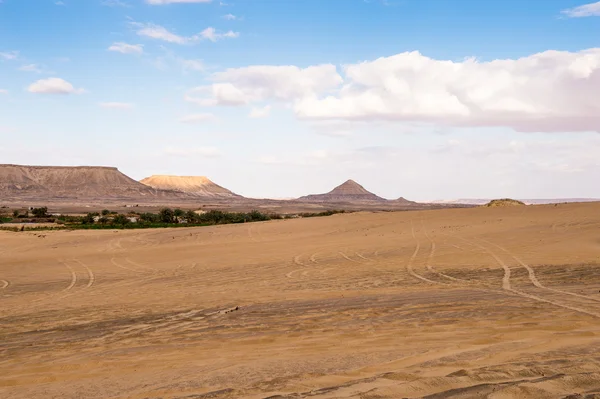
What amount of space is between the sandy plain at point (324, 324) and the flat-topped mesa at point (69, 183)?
155 metres

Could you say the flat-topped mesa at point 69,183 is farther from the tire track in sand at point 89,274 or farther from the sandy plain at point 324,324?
the sandy plain at point 324,324

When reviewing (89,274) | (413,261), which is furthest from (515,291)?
(89,274)

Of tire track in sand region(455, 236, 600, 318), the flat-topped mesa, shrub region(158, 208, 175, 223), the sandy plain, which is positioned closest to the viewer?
the sandy plain

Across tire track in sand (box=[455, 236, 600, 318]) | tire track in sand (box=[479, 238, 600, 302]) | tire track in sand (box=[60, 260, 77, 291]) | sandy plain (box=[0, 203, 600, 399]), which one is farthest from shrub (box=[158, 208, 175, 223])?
tire track in sand (box=[455, 236, 600, 318])

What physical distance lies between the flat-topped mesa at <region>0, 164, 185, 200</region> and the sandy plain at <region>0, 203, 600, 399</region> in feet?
507

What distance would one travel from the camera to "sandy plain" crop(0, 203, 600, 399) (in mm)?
4914

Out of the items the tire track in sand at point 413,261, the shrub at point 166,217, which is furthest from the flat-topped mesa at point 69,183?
the tire track in sand at point 413,261

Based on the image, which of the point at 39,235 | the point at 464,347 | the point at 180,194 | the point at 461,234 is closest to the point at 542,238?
the point at 461,234

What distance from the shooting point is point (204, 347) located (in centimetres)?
698

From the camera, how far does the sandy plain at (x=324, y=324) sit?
193 inches

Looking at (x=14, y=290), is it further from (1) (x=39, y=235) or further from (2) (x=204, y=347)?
(1) (x=39, y=235)

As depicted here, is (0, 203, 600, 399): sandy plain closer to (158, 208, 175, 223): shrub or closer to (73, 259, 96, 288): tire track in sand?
(73, 259, 96, 288): tire track in sand

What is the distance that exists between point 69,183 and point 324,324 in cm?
18410

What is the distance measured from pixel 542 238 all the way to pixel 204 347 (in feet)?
51.7
